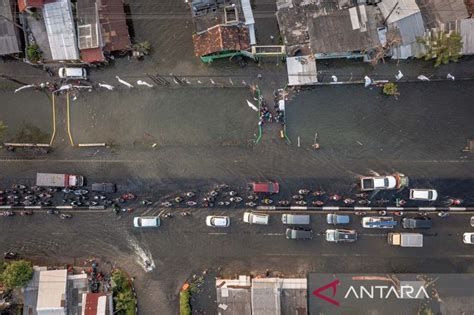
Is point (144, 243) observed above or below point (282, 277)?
above

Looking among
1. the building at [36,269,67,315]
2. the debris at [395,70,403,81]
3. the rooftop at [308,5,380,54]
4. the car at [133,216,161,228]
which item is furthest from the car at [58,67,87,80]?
the debris at [395,70,403,81]

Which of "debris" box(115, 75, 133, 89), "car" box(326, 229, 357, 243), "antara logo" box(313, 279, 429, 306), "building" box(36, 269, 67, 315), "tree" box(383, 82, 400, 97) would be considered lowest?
"antara logo" box(313, 279, 429, 306)

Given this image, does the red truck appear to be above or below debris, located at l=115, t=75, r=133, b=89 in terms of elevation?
below

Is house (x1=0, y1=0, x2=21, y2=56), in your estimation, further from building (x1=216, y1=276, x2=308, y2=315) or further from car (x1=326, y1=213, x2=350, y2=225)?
car (x1=326, y1=213, x2=350, y2=225)

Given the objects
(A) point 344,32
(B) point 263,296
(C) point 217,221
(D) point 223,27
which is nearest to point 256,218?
(C) point 217,221

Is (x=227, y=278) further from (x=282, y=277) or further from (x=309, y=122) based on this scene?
(x=309, y=122)

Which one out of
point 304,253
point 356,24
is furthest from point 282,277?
point 356,24
